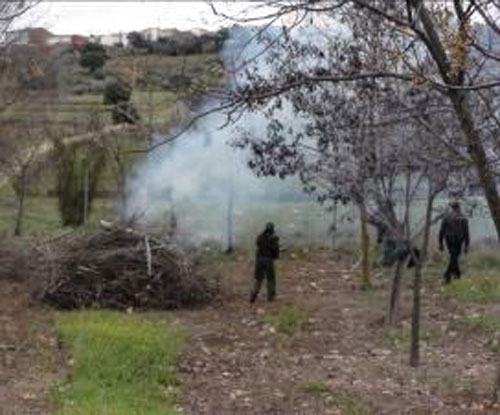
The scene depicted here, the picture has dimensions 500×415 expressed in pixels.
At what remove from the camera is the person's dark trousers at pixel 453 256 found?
64.5 ft

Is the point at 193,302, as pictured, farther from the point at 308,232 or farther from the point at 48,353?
the point at 308,232

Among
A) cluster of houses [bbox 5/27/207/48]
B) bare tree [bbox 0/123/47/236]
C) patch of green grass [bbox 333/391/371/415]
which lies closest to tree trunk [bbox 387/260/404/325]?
patch of green grass [bbox 333/391/371/415]

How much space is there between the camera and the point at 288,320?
16.4 m

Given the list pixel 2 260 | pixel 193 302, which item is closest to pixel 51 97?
pixel 2 260

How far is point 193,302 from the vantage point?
59.9 feet

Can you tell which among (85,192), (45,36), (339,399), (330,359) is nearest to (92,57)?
(45,36)

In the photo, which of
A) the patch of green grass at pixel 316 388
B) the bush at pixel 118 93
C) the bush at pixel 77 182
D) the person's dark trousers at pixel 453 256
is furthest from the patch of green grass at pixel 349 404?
the bush at pixel 118 93

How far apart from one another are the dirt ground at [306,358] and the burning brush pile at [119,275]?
0.41 metres

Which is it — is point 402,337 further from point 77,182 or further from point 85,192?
point 77,182

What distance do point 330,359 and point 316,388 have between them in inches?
89.4

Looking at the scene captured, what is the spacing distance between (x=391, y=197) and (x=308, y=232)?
1164 cm

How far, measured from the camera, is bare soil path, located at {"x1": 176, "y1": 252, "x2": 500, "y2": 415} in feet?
36.0

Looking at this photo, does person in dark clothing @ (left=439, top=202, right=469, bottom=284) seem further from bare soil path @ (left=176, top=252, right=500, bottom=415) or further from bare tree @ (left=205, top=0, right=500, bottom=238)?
bare tree @ (left=205, top=0, right=500, bottom=238)

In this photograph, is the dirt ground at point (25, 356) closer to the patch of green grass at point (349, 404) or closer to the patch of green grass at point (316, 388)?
the patch of green grass at point (316, 388)
